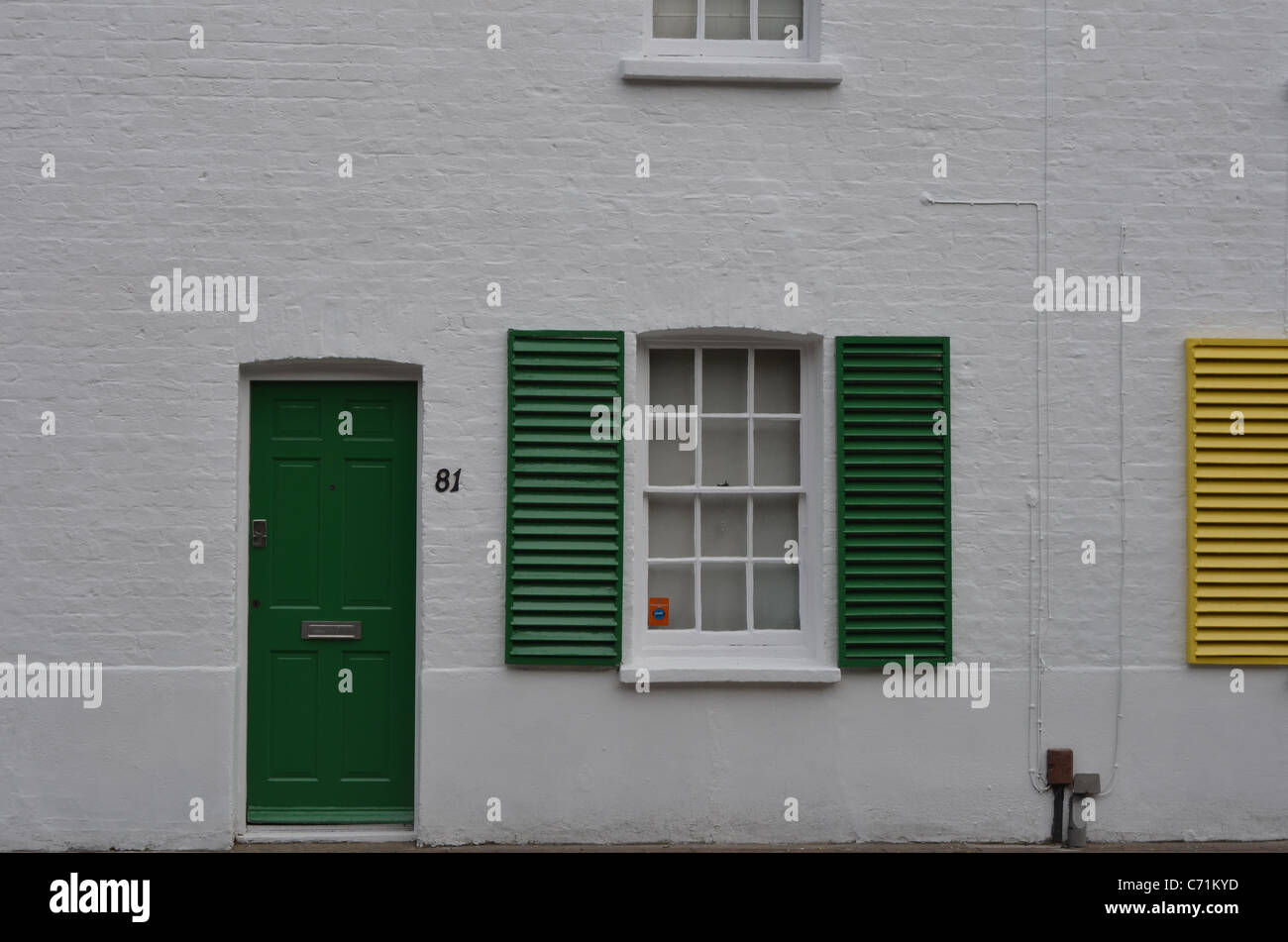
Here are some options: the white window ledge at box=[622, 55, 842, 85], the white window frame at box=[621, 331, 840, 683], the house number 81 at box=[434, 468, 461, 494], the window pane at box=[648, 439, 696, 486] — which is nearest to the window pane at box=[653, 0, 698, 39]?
the white window ledge at box=[622, 55, 842, 85]

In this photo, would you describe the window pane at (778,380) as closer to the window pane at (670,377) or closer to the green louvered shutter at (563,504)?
the window pane at (670,377)

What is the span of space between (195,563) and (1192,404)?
575 cm

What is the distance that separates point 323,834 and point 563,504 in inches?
90.8

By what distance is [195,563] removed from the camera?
7.23 metres

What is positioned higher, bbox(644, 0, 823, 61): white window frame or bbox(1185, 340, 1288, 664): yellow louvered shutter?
bbox(644, 0, 823, 61): white window frame

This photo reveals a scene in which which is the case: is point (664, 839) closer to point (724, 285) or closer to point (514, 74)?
point (724, 285)

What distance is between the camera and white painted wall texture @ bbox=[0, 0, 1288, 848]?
23.7 ft

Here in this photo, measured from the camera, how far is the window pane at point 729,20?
7699 mm

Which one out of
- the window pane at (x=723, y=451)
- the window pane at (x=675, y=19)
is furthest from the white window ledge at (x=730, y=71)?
the window pane at (x=723, y=451)

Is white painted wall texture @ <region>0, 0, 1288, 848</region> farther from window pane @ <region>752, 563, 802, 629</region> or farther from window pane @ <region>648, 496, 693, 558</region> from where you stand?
window pane @ <region>648, 496, 693, 558</region>

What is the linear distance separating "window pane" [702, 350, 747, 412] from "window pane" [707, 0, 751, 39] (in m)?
1.90

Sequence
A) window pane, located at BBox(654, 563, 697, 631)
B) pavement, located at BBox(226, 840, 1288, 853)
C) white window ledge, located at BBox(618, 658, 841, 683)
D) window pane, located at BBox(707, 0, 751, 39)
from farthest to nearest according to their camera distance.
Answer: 1. window pane, located at BBox(707, 0, 751, 39)
2. window pane, located at BBox(654, 563, 697, 631)
3. white window ledge, located at BBox(618, 658, 841, 683)
4. pavement, located at BBox(226, 840, 1288, 853)

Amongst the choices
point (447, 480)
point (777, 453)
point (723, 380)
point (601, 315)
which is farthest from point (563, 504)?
point (777, 453)

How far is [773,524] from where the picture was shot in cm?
763
